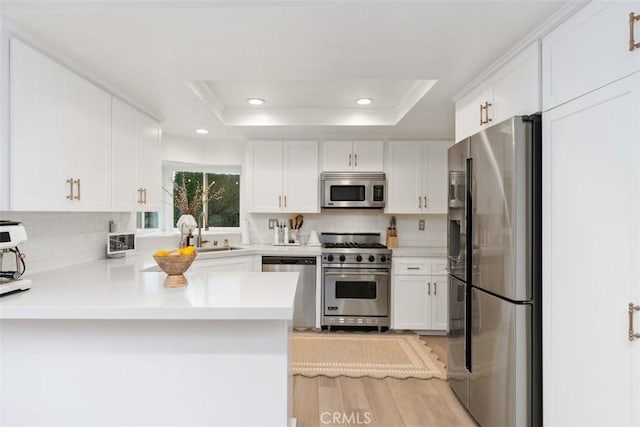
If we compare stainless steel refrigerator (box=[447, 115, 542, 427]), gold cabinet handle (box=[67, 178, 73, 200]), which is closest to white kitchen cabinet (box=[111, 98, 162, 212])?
gold cabinet handle (box=[67, 178, 73, 200])

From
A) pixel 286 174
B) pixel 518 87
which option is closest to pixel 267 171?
pixel 286 174

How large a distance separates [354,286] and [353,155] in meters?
1.51

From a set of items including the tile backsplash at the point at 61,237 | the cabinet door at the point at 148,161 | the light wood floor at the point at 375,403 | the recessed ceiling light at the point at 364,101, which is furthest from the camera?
the recessed ceiling light at the point at 364,101

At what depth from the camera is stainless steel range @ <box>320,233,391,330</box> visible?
3.89m

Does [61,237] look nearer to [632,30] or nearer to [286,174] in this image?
[286,174]

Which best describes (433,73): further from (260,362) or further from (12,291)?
(12,291)

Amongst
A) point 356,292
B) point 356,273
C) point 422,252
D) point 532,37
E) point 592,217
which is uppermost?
point 532,37

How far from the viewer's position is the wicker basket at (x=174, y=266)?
5.57 ft

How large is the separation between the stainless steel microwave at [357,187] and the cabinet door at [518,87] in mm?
1980

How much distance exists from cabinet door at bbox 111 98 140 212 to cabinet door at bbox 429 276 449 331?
302 centimetres

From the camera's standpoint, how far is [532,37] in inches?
68.6

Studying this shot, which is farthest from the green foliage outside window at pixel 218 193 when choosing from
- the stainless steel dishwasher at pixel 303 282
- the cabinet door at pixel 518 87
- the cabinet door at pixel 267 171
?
the cabinet door at pixel 518 87

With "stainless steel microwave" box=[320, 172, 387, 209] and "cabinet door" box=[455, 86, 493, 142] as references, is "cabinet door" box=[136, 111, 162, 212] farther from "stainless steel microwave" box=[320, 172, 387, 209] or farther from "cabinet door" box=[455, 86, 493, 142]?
"cabinet door" box=[455, 86, 493, 142]

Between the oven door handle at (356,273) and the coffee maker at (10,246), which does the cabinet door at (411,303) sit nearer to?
the oven door handle at (356,273)
